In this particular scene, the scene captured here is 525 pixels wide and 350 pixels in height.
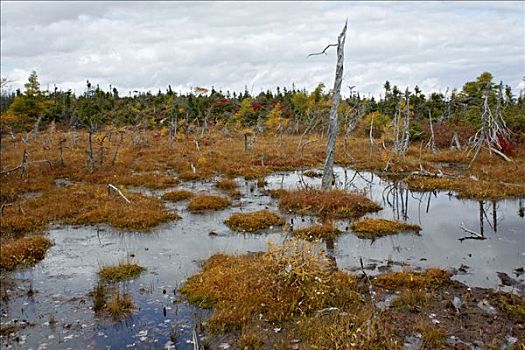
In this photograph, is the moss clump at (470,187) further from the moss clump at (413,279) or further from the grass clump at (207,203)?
the moss clump at (413,279)

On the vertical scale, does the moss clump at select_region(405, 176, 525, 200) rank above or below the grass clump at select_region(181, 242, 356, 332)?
above

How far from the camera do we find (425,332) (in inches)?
355

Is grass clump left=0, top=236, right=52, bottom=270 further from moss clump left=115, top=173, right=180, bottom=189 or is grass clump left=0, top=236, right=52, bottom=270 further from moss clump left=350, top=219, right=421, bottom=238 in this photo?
moss clump left=350, top=219, right=421, bottom=238

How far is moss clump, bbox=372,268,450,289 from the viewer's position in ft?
38.0

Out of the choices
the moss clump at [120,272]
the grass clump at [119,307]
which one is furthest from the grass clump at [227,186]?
the grass clump at [119,307]

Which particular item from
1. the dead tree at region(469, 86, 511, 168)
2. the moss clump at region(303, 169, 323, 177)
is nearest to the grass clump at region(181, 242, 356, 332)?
the moss clump at region(303, 169, 323, 177)

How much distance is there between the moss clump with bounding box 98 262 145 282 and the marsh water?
272 millimetres

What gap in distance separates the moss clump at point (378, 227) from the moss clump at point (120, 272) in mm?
8000

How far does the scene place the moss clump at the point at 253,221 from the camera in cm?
1723

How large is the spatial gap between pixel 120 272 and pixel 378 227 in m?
9.45

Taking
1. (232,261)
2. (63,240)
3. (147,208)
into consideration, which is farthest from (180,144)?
(232,261)

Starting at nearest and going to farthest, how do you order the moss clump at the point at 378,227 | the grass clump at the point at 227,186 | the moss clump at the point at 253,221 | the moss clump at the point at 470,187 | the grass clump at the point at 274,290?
the grass clump at the point at 274,290
the moss clump at the point at 378,227
the moss clump at the point at 253,221
the moss clump at the point at 470,187
the grass clump at the point at 227,186

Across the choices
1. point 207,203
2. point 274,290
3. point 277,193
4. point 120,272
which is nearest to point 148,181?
point 207,203

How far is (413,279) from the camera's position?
11.7 m
